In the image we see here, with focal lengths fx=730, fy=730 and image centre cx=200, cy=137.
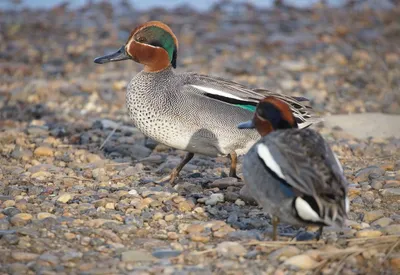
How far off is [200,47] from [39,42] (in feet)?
8.32

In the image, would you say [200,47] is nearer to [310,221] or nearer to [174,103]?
[174,103]

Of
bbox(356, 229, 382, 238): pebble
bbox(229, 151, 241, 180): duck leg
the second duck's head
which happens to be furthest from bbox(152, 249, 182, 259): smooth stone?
bbox(229, 151, 241, 180): duck leg

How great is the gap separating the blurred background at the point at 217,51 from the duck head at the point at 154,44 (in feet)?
7.02

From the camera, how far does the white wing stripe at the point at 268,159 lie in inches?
158

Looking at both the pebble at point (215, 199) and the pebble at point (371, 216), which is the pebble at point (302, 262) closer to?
the pebble at point (371, 216)

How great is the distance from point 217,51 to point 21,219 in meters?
6.73

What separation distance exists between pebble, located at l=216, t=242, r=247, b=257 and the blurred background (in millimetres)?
4010

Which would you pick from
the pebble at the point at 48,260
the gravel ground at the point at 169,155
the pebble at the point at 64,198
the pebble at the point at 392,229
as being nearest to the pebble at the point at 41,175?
the gravel ground at the point at 169,155

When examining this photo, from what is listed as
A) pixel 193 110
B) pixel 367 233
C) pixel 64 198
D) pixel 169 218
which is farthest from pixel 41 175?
pixel 367 233

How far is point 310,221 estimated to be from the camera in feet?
13.1

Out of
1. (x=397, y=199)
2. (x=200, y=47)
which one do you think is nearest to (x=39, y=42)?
(x=200, y=47)

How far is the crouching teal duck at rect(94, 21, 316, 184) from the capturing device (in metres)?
5.55

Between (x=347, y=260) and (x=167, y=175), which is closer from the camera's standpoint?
(x=347, y=260)

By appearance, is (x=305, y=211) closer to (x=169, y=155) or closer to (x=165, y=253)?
(x=165, y=253)
